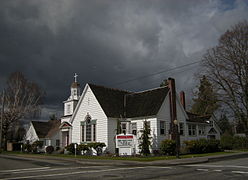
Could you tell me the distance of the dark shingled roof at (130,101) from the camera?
29328mm

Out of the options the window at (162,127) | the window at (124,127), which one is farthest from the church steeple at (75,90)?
the window at (162,127)

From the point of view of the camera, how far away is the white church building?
28750 millimetres

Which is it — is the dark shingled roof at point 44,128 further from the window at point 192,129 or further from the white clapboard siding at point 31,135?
the window at point 192,129

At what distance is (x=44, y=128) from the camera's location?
164 feet

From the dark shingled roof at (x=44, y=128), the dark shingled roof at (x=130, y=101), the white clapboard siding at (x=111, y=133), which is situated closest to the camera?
the white clapboard siding at (x=111, y=133)

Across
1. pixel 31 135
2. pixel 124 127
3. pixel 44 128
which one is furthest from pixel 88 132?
pixel 31 135

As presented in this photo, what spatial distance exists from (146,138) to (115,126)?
5163mm

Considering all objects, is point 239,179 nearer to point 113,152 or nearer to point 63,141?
point 113,152

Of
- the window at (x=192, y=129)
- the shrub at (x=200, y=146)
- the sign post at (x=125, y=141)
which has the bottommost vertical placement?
the shrub at (x=200, y=146)

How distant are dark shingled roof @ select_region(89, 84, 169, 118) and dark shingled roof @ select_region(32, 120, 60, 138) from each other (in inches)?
754

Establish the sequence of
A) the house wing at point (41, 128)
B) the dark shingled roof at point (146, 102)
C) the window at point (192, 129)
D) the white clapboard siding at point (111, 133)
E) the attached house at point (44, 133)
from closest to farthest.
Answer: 1. the white clapboard siding at point (111, 133)
2. the dark shingled roof at point (146, 102)
3. the window at point (192, 129)
4. the attached house at point (44, 133)
5. the house wing at point (41, 128)

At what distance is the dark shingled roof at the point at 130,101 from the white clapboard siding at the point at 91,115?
2.56 feet

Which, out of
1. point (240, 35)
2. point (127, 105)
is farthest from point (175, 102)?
point (240, 35)

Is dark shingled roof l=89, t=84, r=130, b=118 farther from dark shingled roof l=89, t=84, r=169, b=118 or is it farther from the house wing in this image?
the house wing
